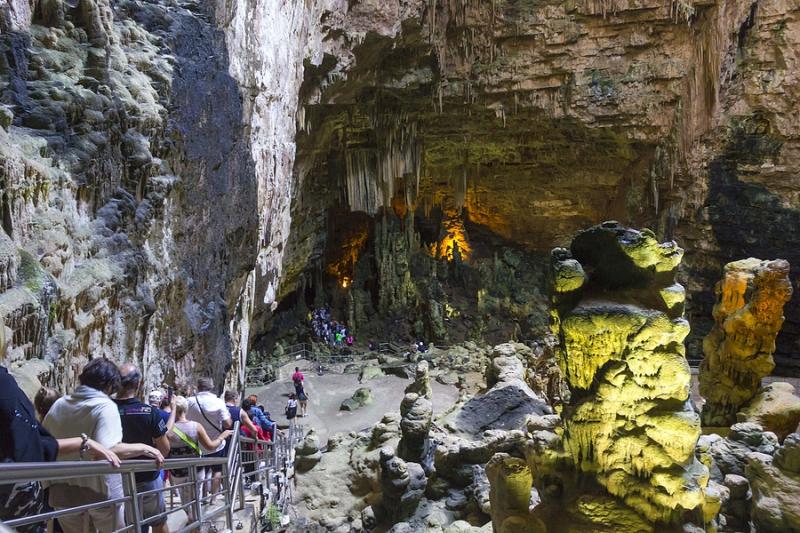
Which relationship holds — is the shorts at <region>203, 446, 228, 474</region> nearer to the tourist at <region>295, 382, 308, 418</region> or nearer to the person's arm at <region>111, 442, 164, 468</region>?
the person's arm at <region>111, 442, 164, 468</region>

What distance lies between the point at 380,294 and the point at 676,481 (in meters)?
18.0

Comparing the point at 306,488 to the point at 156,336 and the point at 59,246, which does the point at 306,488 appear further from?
the point at 59,246

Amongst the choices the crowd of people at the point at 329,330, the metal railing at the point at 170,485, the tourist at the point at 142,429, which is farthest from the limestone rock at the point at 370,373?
the tourist at the point at 142,429

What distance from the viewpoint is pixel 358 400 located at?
14.4 meters

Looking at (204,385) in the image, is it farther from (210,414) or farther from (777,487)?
(777,487)

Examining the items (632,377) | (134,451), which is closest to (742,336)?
(632,377)

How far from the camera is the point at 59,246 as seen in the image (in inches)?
156

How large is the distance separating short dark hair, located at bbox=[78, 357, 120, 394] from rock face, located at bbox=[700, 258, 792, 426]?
972cm

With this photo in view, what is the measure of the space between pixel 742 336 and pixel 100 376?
989 cm

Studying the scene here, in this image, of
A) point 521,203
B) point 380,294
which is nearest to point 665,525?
point 380,294

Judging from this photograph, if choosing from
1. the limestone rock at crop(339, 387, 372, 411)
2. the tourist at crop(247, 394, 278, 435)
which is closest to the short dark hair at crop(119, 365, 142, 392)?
the tourist at crop(247, 394, 278, 435)

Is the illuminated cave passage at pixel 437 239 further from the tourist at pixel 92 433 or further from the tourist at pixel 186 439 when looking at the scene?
the tourist at pixel 186 439

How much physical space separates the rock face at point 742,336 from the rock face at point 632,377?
562 centimetres

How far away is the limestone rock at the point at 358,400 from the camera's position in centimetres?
1414
